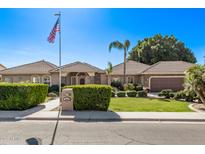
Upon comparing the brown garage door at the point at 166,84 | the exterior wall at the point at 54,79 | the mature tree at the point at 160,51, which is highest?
the mature tree at the point at 160,51

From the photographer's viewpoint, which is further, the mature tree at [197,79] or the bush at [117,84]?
the bush at [117,84]

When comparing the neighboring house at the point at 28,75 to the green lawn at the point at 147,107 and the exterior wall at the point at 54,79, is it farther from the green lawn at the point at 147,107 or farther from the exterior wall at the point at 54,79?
the green lawn at the point at 147,107

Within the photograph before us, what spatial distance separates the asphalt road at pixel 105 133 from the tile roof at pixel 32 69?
24.1 metres

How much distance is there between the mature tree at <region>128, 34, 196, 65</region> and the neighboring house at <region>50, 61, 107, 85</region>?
2193 centimetres

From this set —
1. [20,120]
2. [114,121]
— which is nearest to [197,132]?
[114,121]

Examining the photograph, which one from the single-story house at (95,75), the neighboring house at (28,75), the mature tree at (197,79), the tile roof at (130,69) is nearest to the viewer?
the mature tree at (197,79)

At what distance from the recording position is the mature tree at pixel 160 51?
4888 centimetres

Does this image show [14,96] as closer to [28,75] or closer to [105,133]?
[105,133]

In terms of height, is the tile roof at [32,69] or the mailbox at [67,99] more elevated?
the tile roof at [32,69]

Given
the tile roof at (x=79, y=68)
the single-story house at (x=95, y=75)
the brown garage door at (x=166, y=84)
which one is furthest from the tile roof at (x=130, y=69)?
the tile roof at (x=79, y=68)

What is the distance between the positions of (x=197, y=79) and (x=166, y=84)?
17.0m

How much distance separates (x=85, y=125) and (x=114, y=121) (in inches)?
64.4

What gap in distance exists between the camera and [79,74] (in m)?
30.4
